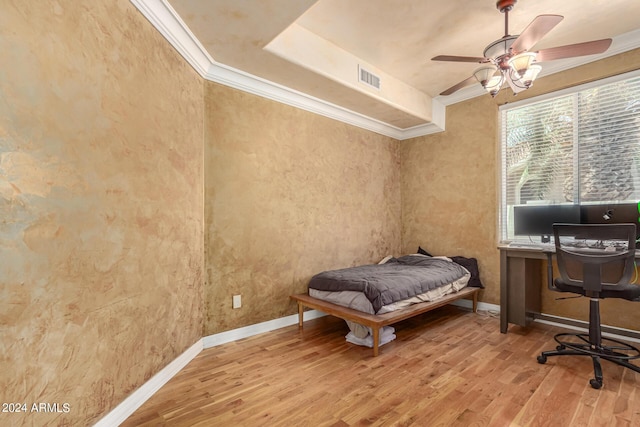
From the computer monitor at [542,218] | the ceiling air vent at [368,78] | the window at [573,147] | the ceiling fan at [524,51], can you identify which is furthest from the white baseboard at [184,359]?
the ceiling fan at [524,51]

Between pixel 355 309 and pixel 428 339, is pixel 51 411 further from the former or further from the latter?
pixel 428 339

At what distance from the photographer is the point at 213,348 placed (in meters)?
2.65

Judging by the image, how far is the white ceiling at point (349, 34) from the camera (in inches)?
82.4

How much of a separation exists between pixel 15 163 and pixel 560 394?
3179 mm

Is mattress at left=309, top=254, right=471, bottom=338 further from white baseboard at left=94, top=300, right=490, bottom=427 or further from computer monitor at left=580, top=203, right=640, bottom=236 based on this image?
computer monitor at left=580, top=203, right=640, bottom=236

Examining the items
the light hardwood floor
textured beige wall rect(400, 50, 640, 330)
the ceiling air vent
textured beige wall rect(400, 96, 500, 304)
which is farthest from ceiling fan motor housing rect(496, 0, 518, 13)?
the light hardwood floor

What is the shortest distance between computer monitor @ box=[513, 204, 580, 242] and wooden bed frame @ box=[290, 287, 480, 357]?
0.94 metres

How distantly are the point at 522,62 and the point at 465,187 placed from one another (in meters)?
2.17

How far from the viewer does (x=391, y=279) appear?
293 centimetres

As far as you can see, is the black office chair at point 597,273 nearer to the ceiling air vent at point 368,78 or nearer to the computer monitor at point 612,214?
the computer monitor at point 612,214

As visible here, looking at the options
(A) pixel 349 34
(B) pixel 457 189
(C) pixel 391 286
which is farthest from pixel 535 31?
(B) pixel 457 189

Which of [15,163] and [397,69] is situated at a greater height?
[397,69]

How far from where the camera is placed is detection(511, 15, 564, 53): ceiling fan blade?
1724mm

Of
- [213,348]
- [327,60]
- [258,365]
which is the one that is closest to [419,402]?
[258,365]
